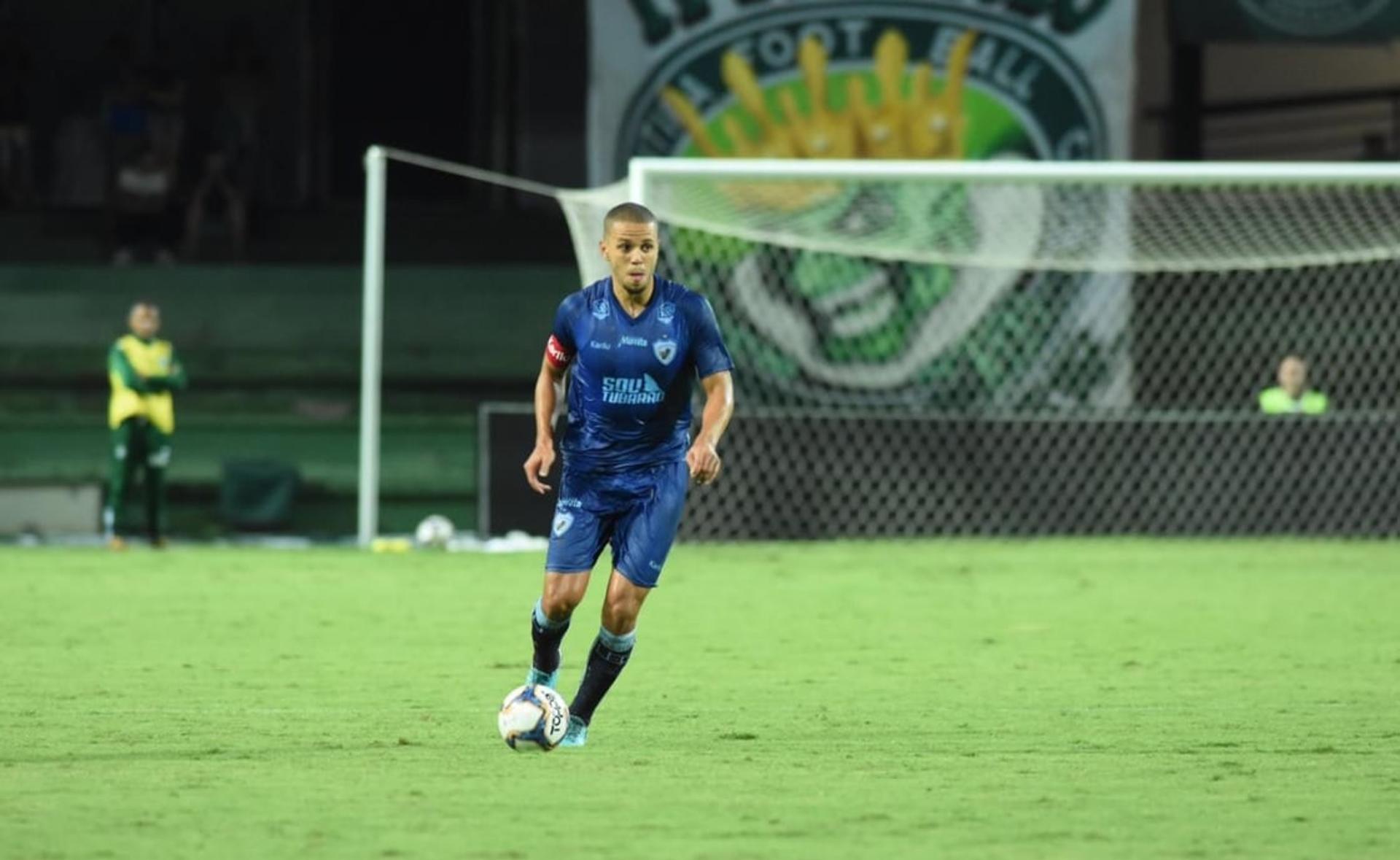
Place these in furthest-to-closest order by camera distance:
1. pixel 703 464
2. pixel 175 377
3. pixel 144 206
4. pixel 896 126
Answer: pixel 144 206
pixel 896 126
pixel 175 377
pixel 703 464

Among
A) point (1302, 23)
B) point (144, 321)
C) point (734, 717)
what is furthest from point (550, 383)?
point (1302, 23)

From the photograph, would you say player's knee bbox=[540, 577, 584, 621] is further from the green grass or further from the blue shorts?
the green grass

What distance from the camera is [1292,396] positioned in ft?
64.5

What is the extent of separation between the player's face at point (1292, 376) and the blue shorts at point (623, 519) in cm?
1173

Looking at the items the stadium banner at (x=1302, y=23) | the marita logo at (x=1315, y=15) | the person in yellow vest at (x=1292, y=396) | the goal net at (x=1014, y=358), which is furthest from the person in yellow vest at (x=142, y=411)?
the marita logo at (x=1315, y=15)

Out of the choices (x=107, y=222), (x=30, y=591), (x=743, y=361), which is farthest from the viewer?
(x=107, y=222)

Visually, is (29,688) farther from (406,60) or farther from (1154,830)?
(406,60)

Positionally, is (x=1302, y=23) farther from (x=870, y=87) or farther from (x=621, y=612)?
(x=621, y=612)

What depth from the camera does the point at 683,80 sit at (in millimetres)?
21016

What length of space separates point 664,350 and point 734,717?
5.44ft

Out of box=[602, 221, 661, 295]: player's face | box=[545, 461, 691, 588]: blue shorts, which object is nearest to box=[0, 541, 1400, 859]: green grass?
box=[545, 461, 691, 588]: blue shorts

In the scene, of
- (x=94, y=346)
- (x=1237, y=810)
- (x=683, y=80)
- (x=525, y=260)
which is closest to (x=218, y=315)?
(x=94, y=346)

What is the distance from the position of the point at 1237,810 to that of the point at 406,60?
68.0 feet

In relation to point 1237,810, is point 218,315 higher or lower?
lower
